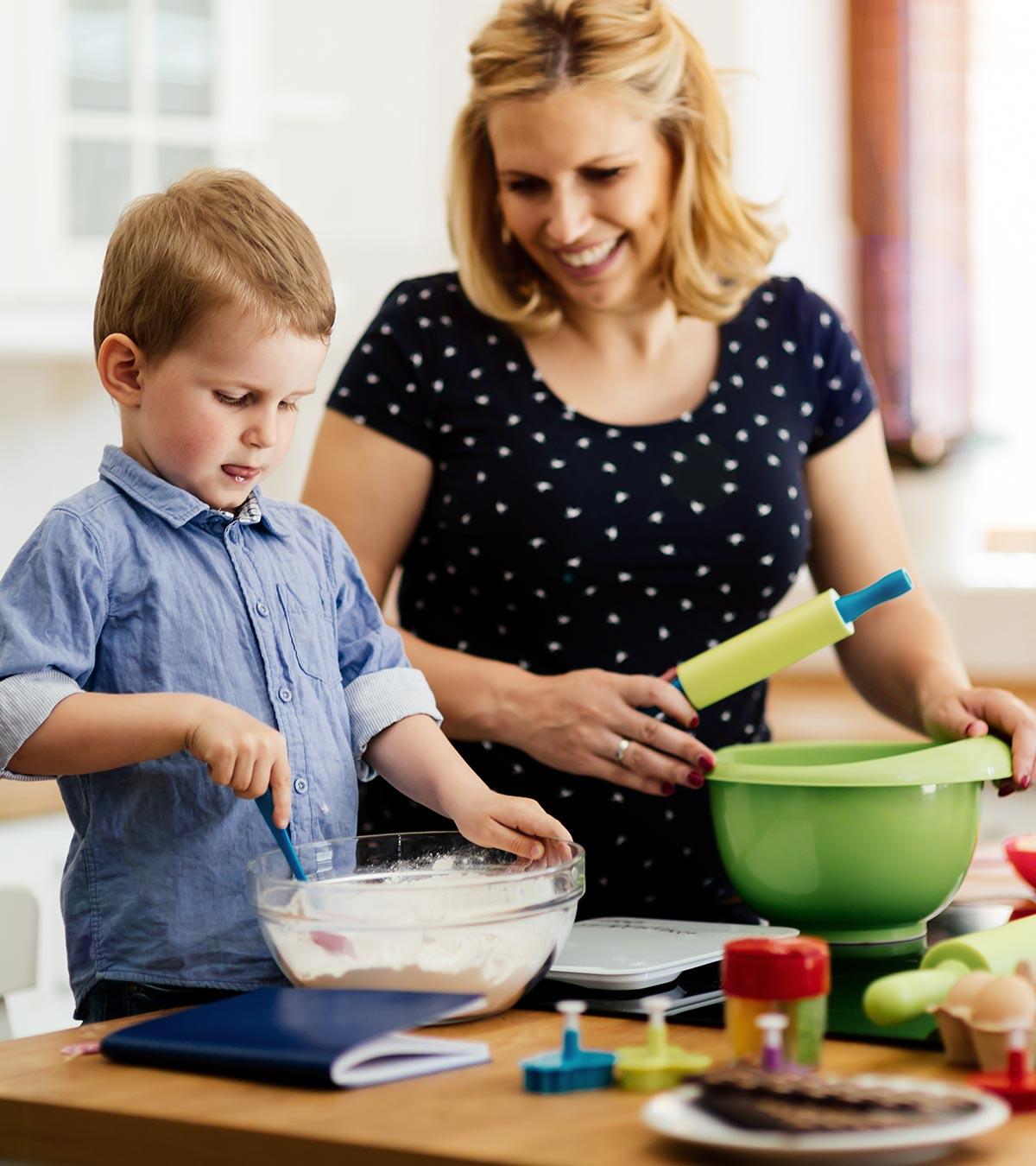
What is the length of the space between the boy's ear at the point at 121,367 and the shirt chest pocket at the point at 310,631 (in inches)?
6.5

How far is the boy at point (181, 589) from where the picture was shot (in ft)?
3.47

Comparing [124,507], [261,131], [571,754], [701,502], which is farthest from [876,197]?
[124,507]

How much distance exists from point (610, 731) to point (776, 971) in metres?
0.52

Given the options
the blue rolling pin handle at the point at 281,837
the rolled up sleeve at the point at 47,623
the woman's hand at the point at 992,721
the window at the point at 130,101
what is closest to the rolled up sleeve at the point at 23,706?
the rolled up sleeve at the point at 47,623

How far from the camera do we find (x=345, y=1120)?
78cm

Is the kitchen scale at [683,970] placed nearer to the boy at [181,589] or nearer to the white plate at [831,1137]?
Result: the boy at [181,589]

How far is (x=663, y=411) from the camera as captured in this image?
163 cm

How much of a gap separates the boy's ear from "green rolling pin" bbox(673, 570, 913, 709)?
1.53 ft

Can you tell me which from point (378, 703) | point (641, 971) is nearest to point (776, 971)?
point (641, 971)

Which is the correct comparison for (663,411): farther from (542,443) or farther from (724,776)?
(724,776)

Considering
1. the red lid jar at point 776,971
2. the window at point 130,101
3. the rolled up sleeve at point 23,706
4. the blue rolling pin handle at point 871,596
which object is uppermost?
the window at point 130,101

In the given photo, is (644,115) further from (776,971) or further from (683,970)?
(776,971)

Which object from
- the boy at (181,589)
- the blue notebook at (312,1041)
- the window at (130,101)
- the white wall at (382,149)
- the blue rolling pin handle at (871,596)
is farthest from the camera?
the white wall at (382,149)

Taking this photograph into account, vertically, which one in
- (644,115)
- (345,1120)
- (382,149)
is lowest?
(345,1120)
